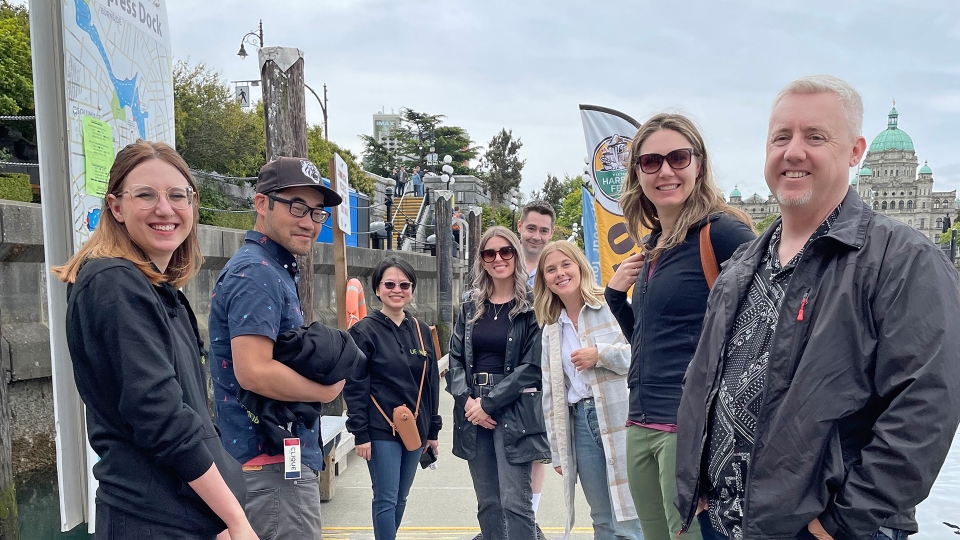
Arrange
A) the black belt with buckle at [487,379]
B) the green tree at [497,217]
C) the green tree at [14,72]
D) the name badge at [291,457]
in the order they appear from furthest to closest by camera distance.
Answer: the green tree at [497,217], the green tree at [14,72], the black belt with buckle at [487,379], the name badge at [291,457]

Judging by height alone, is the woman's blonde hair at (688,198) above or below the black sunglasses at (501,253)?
above

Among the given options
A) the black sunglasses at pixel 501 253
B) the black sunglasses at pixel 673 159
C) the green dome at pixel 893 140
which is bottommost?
the black sunglasses at pixel 501 253

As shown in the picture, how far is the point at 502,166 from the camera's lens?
57344 mm

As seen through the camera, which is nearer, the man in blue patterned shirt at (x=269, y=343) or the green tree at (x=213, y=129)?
A: the man in blue patterned shirt at (x=269, y=343)

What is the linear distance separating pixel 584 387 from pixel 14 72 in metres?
15.2

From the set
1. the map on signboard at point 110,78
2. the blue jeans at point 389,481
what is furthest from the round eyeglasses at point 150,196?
the blue jeans at point 389,481

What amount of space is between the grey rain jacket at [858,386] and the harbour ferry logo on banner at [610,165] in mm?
4685

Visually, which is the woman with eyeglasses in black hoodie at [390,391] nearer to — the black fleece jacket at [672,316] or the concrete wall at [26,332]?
the black fleece jacket at [672,316]

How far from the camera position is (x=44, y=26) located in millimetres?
2852

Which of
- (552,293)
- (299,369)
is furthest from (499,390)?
(299,369)

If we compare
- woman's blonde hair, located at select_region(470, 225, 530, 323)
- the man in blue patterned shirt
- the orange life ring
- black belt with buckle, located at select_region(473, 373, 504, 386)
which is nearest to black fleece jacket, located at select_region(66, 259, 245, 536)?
the man in blue patterned shirt

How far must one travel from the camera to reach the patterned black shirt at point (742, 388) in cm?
193

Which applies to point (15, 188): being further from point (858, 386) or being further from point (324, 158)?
point (324, 158)

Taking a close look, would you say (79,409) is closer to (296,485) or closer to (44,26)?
(296,485)
